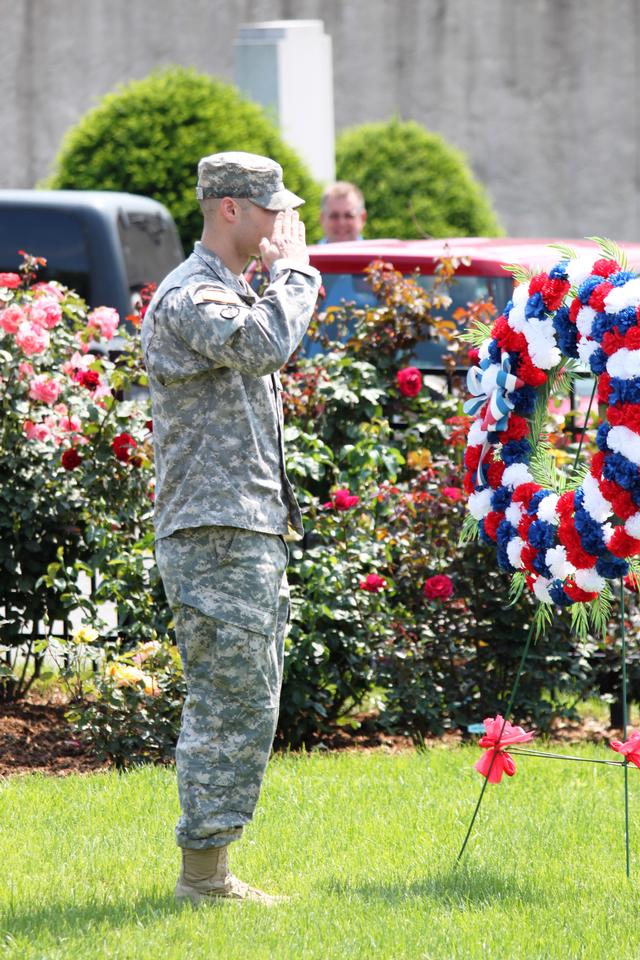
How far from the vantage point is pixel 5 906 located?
3.71 metres

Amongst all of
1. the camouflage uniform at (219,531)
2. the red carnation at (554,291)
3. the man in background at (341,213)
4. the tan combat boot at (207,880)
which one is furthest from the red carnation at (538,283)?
the man in background at (341,213)

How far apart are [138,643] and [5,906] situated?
6.19 feet

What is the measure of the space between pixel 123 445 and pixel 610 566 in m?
2.30

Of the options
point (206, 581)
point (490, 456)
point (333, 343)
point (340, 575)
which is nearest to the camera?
point (206, 581)

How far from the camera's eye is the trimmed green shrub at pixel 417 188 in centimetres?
1559

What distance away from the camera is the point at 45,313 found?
5656 millimetres

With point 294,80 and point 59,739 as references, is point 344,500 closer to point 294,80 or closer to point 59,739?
point 59,739

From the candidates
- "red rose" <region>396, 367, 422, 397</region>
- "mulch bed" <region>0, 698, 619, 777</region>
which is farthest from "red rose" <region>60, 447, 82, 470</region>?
"red rose" <region>396, 367, 422, 397</region>

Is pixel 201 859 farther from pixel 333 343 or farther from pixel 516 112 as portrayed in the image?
pixel 516 112

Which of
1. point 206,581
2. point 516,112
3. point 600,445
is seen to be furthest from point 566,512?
point 516,112

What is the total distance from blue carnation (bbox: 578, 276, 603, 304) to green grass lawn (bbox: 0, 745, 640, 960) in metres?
1.52

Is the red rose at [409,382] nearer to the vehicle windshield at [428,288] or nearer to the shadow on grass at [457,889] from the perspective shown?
the vehicle windshield at [428,288]

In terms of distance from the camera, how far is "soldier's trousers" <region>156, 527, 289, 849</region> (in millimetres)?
3600

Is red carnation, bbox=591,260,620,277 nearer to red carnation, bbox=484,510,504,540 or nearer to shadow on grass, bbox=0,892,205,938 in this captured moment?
red carnation, bbox=484,510,504,540
